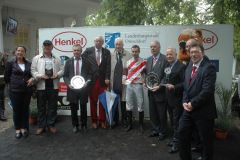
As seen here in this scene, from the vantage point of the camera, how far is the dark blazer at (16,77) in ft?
21.8

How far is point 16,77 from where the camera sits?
21.9 feet

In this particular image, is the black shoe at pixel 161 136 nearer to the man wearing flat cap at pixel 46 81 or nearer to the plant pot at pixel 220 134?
the plant pot at pixel 220 134

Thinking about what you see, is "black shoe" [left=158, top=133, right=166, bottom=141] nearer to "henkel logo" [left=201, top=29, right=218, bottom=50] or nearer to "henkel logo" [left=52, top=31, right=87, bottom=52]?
"henkel logo" [left=201, top=29, right=218, bottom=50]

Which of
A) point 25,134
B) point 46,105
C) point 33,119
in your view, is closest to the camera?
point 25,134

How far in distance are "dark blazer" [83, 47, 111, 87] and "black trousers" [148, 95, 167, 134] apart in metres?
1.16

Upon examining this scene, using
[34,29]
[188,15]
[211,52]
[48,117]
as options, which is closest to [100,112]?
[48,117]

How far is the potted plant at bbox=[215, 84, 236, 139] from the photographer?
682 cm

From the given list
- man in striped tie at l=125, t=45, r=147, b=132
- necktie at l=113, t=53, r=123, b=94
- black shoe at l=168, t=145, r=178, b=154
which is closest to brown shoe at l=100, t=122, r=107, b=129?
man in striped tie at l=125, t=45, r=147, b=132

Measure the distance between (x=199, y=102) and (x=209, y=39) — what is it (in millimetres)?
3387

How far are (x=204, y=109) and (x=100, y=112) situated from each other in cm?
329

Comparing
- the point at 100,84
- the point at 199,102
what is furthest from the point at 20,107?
the point at 199,102

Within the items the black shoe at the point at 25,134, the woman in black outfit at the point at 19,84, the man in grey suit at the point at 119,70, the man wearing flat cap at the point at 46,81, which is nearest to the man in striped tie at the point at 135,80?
the man in grey suit at the point at 119,70

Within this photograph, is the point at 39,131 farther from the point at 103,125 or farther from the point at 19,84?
the point at 103,125

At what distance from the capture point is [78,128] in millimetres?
7375
